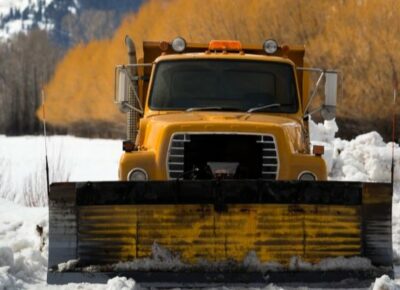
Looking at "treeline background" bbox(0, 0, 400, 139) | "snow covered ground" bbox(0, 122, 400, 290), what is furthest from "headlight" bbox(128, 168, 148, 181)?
"treeline background" bbox(0, 0, 400, 139)

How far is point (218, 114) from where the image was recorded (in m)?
7.03

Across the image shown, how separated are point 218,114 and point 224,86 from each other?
72 centimetres

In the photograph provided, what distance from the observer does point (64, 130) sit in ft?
262

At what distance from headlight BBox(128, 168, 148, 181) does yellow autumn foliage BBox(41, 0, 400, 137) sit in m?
22.3

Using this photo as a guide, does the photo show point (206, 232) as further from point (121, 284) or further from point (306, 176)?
point (306, 176)

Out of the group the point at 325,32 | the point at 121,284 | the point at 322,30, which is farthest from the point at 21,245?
the point at 322,30

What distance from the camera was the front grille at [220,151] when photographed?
6.51 m

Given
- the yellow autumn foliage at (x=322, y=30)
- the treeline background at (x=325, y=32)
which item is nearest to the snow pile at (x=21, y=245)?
the treeline background at (x=325, y=32)

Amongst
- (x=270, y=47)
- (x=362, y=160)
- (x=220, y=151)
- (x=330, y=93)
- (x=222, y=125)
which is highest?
(x=270, y=47)

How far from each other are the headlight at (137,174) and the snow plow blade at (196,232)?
0.99 m

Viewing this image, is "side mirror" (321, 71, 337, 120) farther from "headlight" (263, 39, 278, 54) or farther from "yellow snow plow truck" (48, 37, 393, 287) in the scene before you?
"yellow snow plow truck" (48, 37, 393, 287)

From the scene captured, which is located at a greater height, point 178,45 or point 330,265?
point 178,45

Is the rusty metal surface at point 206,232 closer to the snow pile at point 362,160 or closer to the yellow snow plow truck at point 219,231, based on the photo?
the yellow snow plow truck at point 219,231

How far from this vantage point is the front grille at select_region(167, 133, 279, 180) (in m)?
6.51
